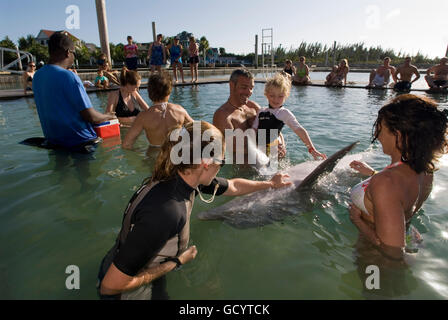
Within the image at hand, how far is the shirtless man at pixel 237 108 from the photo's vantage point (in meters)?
4.50

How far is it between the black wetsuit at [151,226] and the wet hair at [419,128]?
1.66m

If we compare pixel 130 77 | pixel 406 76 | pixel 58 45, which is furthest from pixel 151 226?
pixel 406 76

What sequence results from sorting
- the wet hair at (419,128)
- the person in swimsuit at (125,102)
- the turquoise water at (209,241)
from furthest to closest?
1. the person in swimsuit at (125,102)
2. the turquoise water at (209,241)
3. the wet hair at (419,128)

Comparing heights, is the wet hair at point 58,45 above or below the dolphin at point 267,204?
above

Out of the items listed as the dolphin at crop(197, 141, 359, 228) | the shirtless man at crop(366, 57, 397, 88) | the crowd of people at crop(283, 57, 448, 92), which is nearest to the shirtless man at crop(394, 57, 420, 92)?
the crowd of people at crop(283, 57, 448, 92)

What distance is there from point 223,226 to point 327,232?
1.27m

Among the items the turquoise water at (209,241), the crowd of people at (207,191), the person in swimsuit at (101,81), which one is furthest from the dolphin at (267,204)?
the person in swimsuit at (101,81)

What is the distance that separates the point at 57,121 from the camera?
418cm

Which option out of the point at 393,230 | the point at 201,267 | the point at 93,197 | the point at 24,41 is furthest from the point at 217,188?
the point at 24,41

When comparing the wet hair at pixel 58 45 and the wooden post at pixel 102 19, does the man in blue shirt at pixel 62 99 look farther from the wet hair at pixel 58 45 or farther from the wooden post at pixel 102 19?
the wooden post at pixel 102 19

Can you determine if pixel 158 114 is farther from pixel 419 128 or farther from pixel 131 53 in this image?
pixel 131 53

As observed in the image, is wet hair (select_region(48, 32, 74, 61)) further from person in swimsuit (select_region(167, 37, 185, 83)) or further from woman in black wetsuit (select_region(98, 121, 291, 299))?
person in swimsuit (select_region(167, 37, 185, 83))

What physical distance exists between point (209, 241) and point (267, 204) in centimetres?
99
